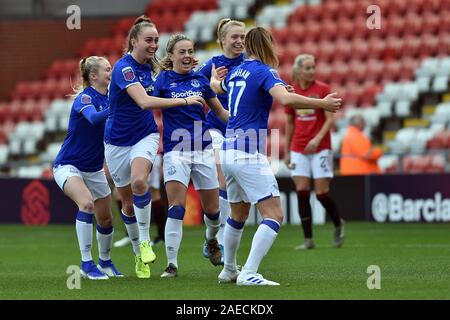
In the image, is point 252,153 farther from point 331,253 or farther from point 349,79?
point 349,79

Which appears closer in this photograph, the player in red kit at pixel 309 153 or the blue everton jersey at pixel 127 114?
the blue everton jersey at pixel 127 114

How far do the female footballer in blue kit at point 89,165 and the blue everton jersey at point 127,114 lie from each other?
0.41 feet

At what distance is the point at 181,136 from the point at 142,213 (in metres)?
0.80

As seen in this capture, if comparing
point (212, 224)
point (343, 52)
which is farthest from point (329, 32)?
point (212, 224)

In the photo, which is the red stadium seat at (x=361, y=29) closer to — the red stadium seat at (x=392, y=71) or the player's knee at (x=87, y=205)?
the red stadium seat at (x=392, y=71)

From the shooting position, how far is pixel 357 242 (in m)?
15.1

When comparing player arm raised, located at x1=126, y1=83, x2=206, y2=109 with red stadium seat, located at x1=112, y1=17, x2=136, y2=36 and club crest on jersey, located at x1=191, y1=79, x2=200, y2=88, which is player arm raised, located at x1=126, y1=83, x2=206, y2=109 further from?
red stadium seat, located at x1=112, y1=17, x2=136, y2=36

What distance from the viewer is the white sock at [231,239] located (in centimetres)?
962

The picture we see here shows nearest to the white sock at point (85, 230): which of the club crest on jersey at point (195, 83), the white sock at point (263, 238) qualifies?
the club crest on jersey at point (195, 83)

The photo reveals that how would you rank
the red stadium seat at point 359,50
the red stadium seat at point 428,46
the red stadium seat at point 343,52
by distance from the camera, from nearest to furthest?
1. the red stadium seat at point 428,46
2. the red stadium seat at point 359,50
3. the red stadium seat at point 343,52

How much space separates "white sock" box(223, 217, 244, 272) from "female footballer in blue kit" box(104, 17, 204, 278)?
0.82 m

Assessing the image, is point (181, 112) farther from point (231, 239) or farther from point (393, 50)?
point (393, 50)
